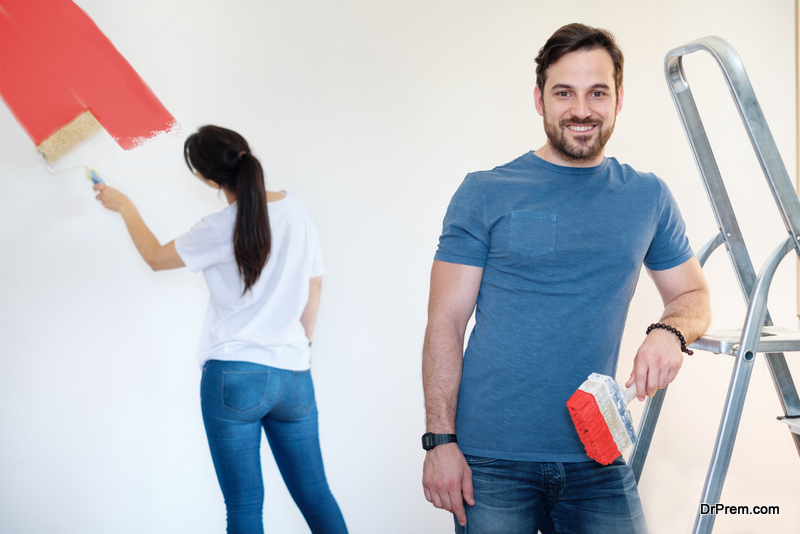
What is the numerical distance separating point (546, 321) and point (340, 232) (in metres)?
0.96

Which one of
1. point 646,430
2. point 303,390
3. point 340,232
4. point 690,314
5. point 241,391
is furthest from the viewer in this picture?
point 340,232

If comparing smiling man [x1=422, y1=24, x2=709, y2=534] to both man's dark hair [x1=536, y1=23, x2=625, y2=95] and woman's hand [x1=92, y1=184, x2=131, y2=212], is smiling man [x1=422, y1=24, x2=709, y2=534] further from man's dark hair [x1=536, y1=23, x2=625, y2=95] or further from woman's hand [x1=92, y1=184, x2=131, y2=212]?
woman's hand [x1=92, y1=184, x2=131, y2=212]

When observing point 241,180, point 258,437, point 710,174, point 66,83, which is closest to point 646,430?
point 710,174

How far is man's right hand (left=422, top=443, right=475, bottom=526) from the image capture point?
3.20 feet

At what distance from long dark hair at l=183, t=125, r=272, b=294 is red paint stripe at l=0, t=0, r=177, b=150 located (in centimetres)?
13

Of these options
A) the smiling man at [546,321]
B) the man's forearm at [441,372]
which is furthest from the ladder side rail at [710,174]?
the man's forearm at [441,372]

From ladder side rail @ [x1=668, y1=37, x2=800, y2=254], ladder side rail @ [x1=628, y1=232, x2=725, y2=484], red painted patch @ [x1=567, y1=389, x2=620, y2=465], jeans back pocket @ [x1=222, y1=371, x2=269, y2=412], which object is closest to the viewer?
red painted patch @ [x1=567, y1=389, x2=620, y2=465]

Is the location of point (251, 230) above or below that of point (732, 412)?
above

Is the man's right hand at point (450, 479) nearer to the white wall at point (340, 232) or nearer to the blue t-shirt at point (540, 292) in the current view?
the blue t-shirt at point (540, 292)

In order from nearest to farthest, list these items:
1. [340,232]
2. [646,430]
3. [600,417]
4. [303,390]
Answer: [600,417]
[646,430]
[303,390]
[340,232]

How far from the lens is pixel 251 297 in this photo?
159 cm

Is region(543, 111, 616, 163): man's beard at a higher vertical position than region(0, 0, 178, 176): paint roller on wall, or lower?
lower

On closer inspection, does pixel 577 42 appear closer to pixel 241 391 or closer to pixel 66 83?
pixel 241 391

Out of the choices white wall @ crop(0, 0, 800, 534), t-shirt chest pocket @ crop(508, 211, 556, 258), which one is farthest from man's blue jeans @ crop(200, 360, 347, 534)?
t-shirt chest pocket @ crop(508, 211, 556, 258)
